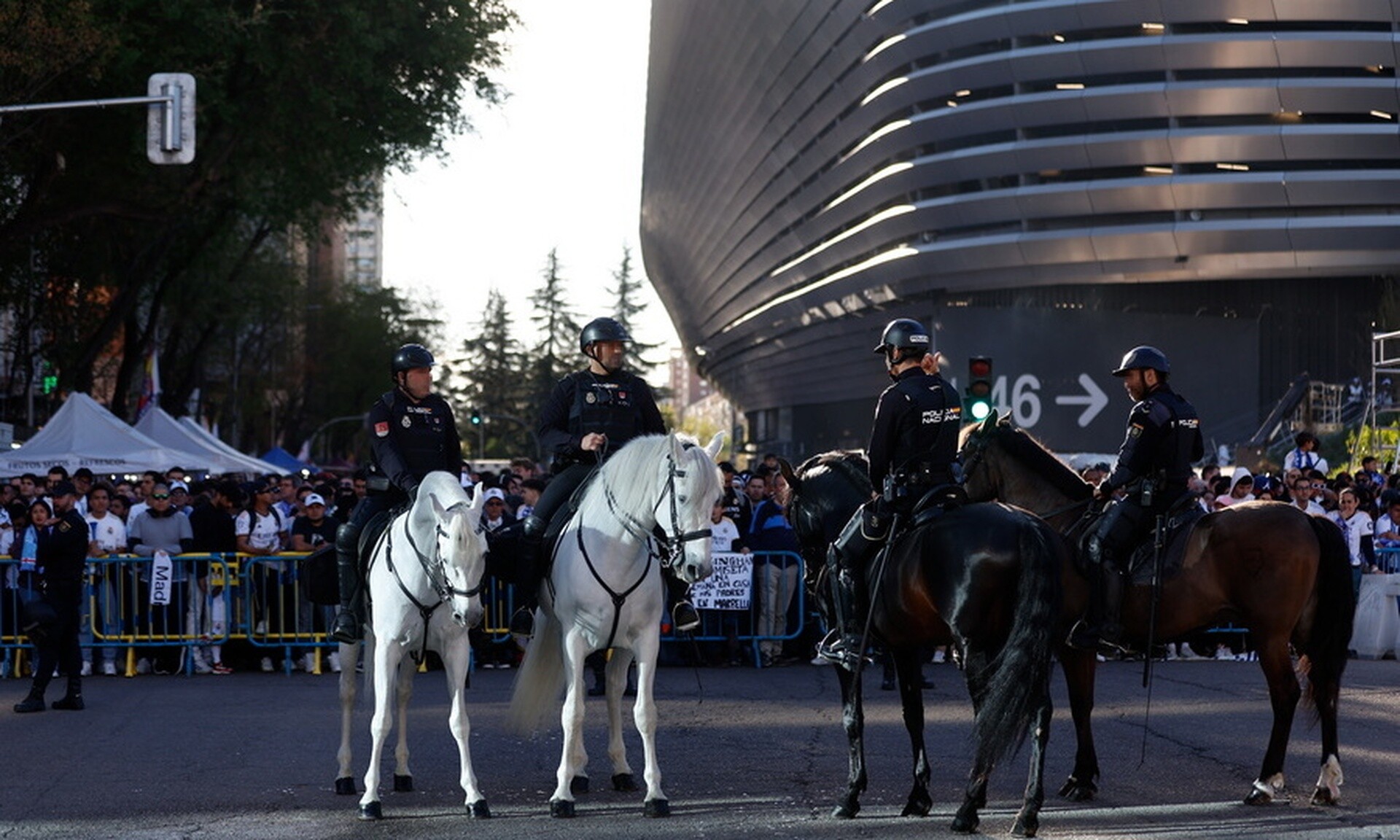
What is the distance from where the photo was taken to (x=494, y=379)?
140250 millimetres

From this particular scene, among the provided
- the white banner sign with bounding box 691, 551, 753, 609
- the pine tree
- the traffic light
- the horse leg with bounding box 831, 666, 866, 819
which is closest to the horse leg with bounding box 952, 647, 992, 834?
the horse leg with bounding box 831, 666, 866, 819

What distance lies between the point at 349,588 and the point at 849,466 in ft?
9.88

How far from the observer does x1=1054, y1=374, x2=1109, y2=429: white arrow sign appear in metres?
54.8

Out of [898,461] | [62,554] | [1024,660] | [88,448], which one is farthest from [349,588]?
[88,448]

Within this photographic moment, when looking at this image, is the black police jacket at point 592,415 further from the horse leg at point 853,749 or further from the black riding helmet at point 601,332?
the horse leg at point 853,749

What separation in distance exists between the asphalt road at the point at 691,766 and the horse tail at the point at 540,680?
0.48 metres

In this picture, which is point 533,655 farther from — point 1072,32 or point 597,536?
point 1072,32

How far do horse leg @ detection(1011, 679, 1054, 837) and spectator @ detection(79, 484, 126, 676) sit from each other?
12.5 m

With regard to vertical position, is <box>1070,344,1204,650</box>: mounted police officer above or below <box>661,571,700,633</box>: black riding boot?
above

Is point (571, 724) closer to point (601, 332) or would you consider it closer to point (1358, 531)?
point (601, 332)

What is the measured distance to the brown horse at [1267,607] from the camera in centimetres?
1057

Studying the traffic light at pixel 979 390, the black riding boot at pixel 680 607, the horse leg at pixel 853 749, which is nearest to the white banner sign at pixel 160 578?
the traffic light at pixel 979 390

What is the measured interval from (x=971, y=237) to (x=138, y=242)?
31.4 meters

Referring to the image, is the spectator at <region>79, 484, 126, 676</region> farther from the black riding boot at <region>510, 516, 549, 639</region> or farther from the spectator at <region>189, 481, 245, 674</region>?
the black riding boot at <region>510, 516, 549, 639</region>
